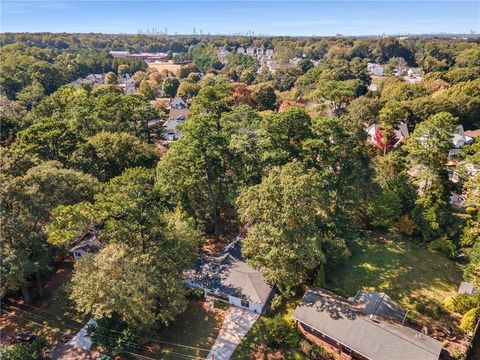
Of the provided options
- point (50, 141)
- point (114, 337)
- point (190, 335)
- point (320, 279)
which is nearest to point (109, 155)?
point (50, 141)

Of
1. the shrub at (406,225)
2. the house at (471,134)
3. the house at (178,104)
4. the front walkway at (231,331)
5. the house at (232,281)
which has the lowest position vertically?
the front walkway at (231,331)

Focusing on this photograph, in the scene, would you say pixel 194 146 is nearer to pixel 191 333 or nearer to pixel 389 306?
pixel 191 333

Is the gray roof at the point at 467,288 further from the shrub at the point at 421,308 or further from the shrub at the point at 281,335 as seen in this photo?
the shrub at the point at 281,335

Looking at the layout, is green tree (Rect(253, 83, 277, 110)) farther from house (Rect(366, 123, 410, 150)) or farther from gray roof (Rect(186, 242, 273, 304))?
gray roof (Rect(186, 242, 273, 304))

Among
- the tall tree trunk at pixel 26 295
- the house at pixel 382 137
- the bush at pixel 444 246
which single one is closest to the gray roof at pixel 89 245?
the tall tree trunk at pixel 26 295

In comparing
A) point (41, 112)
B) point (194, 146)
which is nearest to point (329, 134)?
point (194, 146)

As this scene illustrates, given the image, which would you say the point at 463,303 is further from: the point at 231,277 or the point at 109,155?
the point at 109,155
